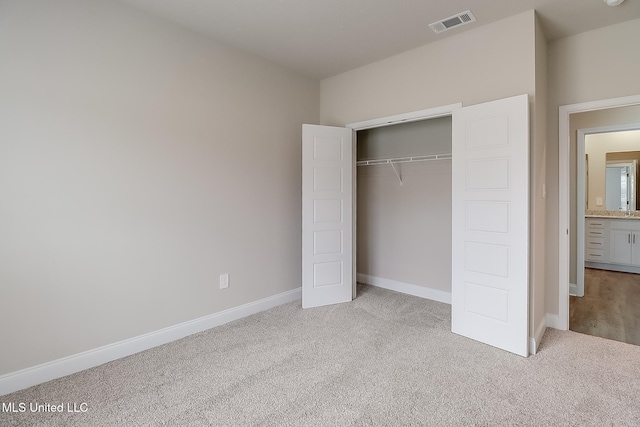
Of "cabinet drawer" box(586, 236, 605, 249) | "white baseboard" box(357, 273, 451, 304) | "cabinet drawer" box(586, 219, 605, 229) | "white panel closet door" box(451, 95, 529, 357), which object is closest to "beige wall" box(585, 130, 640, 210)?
"cabinet drawer" box(586, 219, 605, 229)

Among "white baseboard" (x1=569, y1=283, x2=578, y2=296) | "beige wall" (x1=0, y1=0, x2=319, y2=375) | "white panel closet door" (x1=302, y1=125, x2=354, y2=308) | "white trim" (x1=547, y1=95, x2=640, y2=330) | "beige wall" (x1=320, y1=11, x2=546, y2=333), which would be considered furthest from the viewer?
"white baseboard" (x1=569, y1=283, x2=578, y2=296)

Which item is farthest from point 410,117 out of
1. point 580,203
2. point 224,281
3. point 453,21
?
point 580,203

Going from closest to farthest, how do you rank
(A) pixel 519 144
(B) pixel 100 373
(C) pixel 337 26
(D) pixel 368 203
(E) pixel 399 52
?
(B) pixel 100 373 → (A) pixel 519 144 → (C) pixel 337 26 → (E) pixel 399 52 → (D) pixel 368 203

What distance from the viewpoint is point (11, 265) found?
2.03m

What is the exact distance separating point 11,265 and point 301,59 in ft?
10.2

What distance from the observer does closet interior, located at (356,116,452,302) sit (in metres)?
3.82

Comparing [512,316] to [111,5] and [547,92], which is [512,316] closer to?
[547,92]

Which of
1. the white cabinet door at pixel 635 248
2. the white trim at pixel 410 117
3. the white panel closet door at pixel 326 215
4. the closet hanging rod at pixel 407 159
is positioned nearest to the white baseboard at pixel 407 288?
the white panel closet door at pixel 326 215

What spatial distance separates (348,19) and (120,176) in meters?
2.30

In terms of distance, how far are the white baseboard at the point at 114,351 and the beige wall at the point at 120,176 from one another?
6 cm

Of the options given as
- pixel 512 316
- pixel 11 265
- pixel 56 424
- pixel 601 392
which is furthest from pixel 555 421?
pixel 11 265

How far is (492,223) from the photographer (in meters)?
2.63

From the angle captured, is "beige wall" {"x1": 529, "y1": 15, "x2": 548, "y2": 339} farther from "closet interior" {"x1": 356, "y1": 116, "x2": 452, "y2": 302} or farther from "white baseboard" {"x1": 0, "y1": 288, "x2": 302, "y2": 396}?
"white baseboard" {"x1": 0, "y1": 288, "x2": 302, "y2": 396}

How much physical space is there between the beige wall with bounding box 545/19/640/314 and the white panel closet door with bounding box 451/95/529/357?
914 mm
